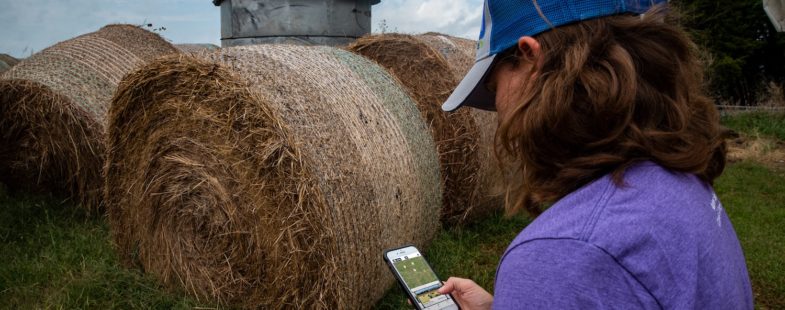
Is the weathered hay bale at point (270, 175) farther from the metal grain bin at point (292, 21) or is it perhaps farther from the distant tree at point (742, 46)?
the distant tree at point (742, 46)

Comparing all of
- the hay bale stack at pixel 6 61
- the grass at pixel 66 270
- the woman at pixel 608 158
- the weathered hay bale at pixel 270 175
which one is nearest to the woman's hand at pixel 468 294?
the woman at pixel 608 158

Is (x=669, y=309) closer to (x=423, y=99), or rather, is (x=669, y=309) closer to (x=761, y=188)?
(x=423, y=99)

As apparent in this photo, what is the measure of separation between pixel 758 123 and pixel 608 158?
11.4 meters

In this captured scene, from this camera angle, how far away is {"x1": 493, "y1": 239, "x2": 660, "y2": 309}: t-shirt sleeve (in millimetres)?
906

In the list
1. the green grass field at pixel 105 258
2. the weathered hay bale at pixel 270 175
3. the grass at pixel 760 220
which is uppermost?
the weathered hay bale at pixel 270 175

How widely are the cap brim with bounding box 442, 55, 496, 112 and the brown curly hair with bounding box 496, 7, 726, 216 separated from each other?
136mm

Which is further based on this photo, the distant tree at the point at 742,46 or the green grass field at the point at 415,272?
the distant tree at the point at 742,46

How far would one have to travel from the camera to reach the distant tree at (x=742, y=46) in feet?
49.5

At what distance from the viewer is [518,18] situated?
119 centimetres

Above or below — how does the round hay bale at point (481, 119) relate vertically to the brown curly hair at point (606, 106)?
below

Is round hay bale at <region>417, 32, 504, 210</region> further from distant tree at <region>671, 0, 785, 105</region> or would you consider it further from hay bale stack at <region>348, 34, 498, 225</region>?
distant tree at <region>671, 0, 785, 105</region>

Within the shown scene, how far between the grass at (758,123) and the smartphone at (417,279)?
982 cm

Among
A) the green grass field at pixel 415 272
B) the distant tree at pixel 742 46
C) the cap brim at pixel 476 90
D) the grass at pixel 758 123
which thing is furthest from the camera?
the distant tree at pixel 742 46

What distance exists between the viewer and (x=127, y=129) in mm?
3826
